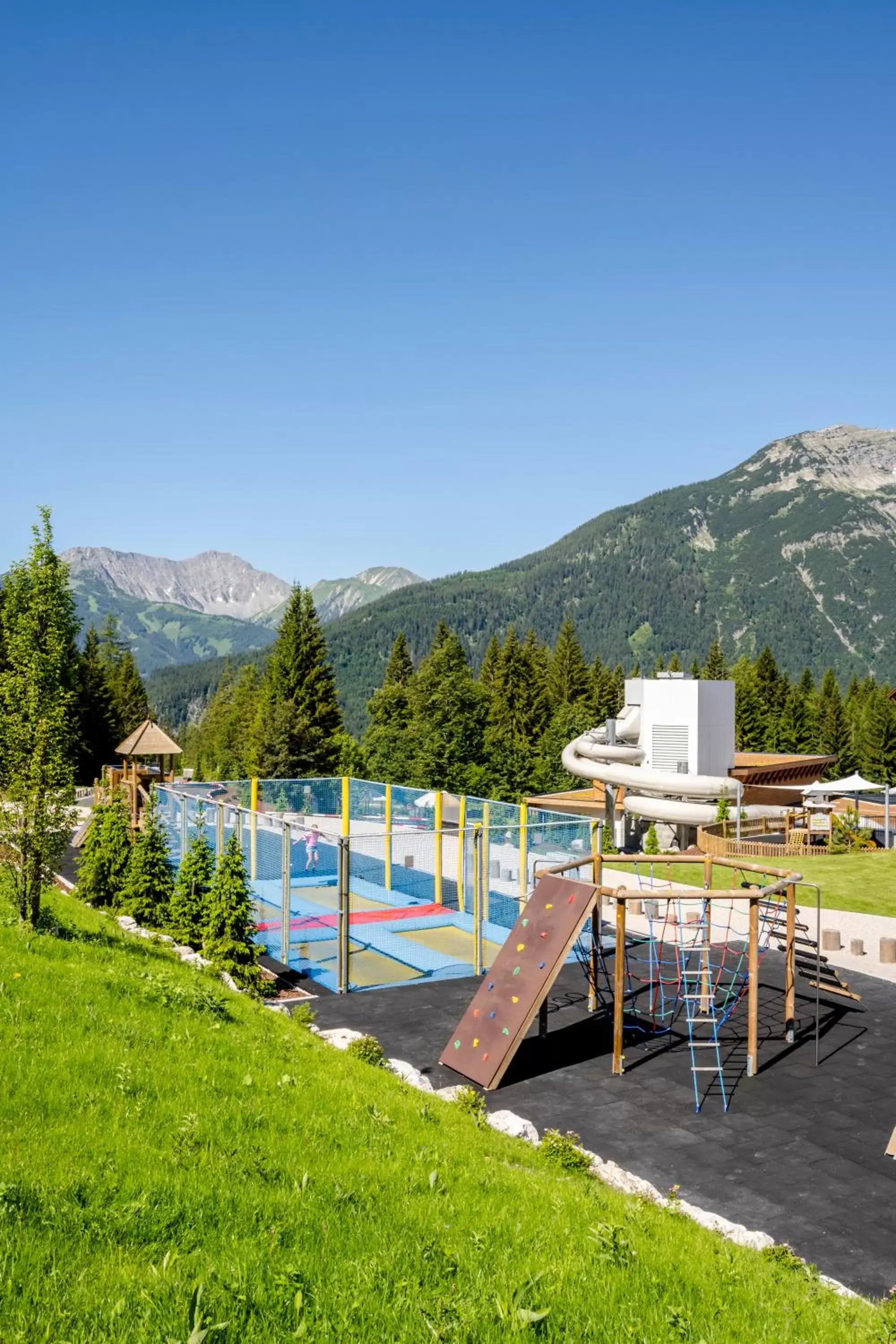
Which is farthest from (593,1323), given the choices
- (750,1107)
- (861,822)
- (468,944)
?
(861,822)

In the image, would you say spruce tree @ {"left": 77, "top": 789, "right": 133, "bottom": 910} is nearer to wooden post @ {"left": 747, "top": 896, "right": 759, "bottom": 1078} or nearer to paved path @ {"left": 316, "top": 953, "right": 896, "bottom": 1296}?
paved path @ {"left": 316, "top": 953, "right": 896, "bottom": 1296}

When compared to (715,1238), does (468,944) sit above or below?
below

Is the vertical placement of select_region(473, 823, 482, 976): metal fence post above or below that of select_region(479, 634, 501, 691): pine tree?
below

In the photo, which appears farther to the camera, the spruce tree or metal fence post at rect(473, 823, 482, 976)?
the spruce tree

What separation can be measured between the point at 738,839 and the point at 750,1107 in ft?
67.9

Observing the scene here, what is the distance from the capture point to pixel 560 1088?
1216cm

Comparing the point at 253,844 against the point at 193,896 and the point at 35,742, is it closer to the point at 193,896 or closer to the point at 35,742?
the point at 193,896

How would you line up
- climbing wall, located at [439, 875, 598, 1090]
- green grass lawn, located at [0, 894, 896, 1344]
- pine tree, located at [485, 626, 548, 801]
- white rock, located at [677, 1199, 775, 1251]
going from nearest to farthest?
green grass lawn, located at [0, 894, 896, 1344]
white rock, located at [677, 1199, 775, 1251]
climbing wall, located at [439, 875, 598, 1090]
pine tree, located at [485, 626, 548, 801]

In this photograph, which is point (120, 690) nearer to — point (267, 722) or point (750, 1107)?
point (267, 722)

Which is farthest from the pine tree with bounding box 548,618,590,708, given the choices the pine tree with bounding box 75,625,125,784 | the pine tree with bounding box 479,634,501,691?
the pine tree with bounding box 75,625,125,784

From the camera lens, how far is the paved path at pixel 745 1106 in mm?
8898

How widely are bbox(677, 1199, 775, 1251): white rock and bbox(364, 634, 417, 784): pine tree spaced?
34878 mm

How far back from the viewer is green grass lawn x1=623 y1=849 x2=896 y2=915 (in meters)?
24.9

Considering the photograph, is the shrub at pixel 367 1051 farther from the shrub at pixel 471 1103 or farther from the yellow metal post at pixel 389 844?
the yellow metal post at pixel 389 844
